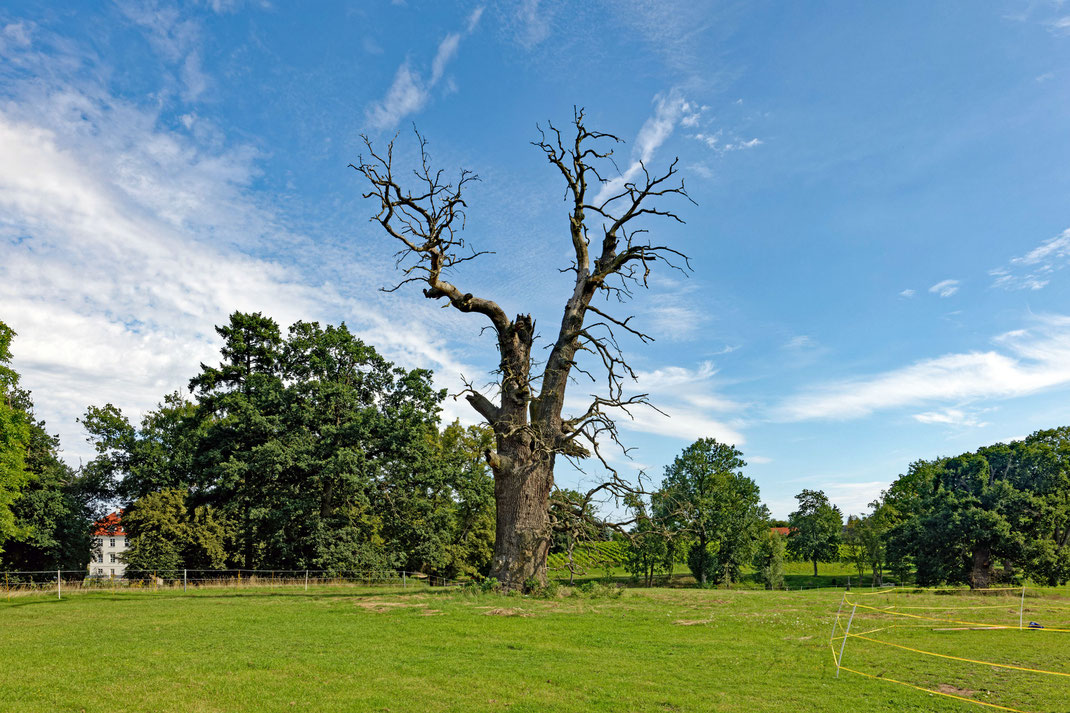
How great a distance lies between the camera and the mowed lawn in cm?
771

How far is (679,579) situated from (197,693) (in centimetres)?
4884

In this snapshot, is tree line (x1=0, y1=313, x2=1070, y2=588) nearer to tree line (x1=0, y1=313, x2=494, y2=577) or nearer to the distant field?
tree line (x1=0, y1=313, x2=494, y2=577)

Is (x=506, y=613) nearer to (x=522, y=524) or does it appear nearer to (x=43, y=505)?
(x=522, y=524)

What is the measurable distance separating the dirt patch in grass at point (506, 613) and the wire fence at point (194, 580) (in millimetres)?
8357

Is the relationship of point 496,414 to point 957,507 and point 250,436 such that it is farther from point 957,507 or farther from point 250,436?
point 957,507

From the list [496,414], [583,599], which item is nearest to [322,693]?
[583,599]

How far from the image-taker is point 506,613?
14.6 m

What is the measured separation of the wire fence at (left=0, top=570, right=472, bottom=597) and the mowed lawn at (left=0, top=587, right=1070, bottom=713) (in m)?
10.0

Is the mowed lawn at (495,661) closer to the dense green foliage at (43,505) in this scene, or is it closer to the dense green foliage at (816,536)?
the dense green foliage at (43,505)

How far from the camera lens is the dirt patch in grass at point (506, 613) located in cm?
1445

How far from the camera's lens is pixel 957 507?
102 feet

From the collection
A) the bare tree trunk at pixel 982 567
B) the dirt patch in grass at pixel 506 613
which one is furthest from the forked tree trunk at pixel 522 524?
the bare tree trunk at pixel 982 567

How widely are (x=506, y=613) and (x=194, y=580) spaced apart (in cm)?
2171

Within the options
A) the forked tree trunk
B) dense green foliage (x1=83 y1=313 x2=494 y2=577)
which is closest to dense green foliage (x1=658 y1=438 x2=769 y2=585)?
dense green foliage (x1=83 y1=313 x2=494 y2=577)
